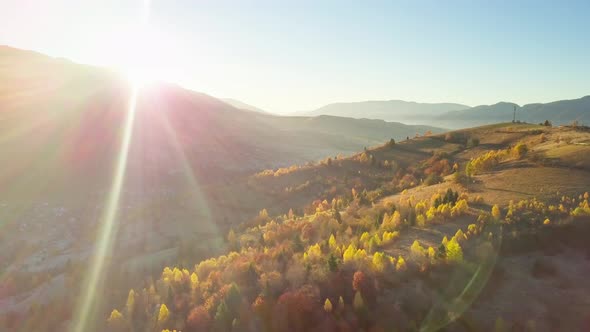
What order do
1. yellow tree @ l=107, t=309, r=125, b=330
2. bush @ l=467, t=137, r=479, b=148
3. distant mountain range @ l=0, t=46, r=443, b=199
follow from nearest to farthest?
yellow tree @ l=107, t=309, r=125, b=330
bush @ l=467, t=137, r=479, b=148
distant mountain range @ l=0, t=46, r=443, b=199

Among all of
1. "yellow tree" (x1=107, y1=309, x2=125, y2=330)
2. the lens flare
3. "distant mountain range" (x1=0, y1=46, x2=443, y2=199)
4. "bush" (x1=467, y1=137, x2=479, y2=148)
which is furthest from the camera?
"distant mountain range" (x1=0, y1=46, x2=443, y2=199)

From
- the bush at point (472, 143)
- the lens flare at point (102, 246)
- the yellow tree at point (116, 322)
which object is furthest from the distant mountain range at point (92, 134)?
the bush at point (472, 143)

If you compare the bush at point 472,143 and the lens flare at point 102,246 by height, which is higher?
the bush at point 472,143

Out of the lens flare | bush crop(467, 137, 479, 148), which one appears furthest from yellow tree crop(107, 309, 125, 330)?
bush crop(467, 137, 479, 148)

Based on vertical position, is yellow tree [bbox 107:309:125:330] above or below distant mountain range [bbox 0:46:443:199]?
below

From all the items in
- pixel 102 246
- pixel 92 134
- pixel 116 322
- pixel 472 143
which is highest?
pixel 472 143

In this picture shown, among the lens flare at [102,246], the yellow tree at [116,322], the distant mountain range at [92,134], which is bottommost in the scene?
the lens flare at [102,246]

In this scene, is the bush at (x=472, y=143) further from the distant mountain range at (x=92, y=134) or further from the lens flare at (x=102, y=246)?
the distant mountain range at (x=92, y=134)

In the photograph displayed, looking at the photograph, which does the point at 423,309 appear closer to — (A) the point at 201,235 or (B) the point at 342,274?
(B) the point at 342,274

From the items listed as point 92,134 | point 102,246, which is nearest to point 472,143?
point 102,246

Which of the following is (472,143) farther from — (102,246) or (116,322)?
(102,246)

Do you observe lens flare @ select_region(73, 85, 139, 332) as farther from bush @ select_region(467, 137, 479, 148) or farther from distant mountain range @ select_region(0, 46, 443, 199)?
bush @ select_region(467, 137, 479, 148)

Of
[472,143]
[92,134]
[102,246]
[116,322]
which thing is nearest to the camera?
[116,322]

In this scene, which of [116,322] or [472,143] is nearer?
[116,322]
